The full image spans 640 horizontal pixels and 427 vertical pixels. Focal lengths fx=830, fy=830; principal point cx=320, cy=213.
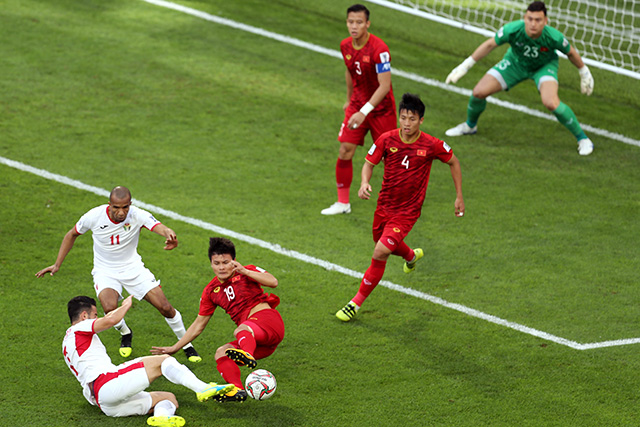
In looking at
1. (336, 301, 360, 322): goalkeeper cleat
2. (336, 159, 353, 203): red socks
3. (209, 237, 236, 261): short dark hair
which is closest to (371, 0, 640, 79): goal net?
(336, 159, 353, 203): red socks

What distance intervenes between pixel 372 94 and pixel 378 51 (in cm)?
59

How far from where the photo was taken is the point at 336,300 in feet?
28.0

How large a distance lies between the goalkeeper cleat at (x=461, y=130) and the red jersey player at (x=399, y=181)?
4311mm

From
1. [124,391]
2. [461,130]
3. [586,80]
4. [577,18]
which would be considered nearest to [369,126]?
[461,130]

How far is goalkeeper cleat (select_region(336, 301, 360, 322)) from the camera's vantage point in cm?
811

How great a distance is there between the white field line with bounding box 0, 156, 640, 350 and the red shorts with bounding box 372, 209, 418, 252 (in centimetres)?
95

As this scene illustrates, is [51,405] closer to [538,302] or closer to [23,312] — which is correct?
[23,312]

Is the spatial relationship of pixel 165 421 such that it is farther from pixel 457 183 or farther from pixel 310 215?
pixel 310 215

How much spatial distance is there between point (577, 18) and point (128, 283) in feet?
37.7

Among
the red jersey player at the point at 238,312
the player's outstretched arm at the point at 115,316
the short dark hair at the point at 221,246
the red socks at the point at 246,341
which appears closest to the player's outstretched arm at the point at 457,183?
the red jersey player at the point at 238,312

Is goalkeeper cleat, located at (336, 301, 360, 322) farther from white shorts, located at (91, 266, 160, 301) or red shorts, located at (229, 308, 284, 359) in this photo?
white shorts, located at (91, 266, 160, 301)

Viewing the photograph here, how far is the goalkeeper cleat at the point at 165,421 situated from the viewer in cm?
625

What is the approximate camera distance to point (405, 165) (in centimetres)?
794

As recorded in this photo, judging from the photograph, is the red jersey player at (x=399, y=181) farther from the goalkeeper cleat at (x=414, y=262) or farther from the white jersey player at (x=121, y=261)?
the white jersey player at (x=121, y=261)
